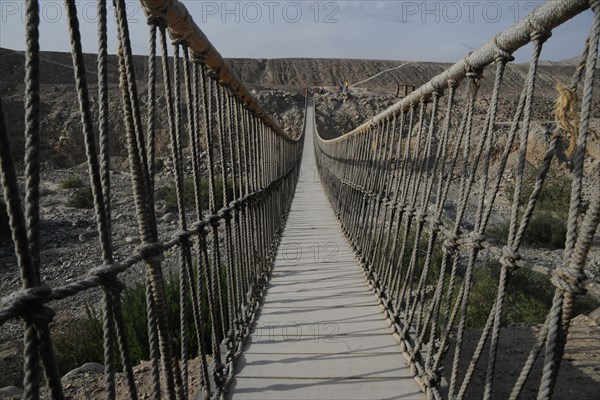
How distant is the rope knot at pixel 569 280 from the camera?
0.94m

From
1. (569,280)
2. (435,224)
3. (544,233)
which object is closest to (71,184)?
(544,233)

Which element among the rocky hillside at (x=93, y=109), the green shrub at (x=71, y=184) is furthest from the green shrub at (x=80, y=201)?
the rocky hillside at (x=93, y=109)

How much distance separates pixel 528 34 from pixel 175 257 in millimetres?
7187

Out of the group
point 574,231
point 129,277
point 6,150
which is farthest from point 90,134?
point 129,277

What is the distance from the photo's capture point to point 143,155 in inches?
48.6

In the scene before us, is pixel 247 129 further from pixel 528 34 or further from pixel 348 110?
pixel 348 110

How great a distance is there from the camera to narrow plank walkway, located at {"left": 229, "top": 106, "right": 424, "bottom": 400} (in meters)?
1.88

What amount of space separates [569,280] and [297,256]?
10.5ft

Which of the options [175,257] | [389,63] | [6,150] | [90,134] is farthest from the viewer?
[389,63]

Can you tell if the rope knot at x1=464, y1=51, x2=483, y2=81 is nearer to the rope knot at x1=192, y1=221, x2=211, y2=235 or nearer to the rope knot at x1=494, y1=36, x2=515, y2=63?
the rope knot at x1=494, y1=36, x2=515, y2=63

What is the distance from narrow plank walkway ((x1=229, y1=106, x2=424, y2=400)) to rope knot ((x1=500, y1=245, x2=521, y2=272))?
882mm

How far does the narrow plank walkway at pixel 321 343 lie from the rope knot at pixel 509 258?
34.7 inches

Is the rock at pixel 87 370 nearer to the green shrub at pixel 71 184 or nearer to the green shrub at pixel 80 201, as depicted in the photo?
the green shrub at pixel 80 201

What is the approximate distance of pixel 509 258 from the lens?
1.20 m
